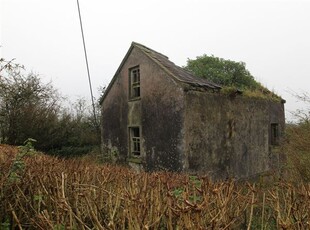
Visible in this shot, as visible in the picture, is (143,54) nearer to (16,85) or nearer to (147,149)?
(147,149)

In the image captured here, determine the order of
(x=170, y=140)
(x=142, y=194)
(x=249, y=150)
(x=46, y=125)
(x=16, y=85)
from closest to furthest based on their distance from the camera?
(x=142, y=194) → (x=170, y=140) → (x=249, y=150) → (x=46, y=125) → (x=16, y=85)

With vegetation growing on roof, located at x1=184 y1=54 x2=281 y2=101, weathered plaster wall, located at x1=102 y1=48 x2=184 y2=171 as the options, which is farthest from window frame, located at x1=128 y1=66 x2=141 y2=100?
vegetation growing on roof, located at x1=184 y1=54 x2=281 y2=101

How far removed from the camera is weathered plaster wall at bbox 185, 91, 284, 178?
11461 mm

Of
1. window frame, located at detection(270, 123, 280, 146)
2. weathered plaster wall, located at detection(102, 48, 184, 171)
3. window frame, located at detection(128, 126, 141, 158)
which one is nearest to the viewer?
weathered plaster wall, located at detection(102, 48, 184, 171)

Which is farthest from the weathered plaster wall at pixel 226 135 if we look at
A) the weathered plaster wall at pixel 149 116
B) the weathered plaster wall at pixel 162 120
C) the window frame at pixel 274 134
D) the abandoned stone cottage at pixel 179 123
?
the window frame at pixel 274 134

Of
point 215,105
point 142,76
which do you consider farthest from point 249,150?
point 142,76

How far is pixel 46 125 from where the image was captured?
65.4ft

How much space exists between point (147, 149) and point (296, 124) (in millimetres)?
6392

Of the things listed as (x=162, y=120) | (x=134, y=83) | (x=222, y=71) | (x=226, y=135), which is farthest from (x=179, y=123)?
(x=222, y=71)

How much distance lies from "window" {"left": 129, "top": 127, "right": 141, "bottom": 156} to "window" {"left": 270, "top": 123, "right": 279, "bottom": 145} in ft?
27.1

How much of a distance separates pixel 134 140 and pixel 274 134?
28.9 feet

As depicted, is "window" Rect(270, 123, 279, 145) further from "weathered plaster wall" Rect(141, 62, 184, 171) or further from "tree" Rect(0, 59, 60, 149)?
"tree" Rect(0, 59, 60, 149)

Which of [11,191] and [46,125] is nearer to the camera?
[11,191]

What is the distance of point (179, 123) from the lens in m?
11.4
